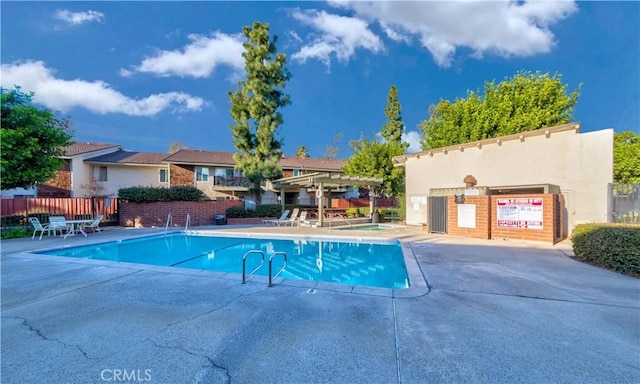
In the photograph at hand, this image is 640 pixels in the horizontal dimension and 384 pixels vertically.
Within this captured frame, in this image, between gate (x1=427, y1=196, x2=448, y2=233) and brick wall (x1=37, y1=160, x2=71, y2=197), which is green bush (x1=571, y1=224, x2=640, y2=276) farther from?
brick wall (x1=37, y1=160, x2=71, y2=197)

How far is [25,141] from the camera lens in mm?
10062

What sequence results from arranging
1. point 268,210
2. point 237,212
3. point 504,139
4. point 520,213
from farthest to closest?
point 268,210, point 237,212, point 504,139, point 520,213

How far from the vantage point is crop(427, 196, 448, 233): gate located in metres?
11.5

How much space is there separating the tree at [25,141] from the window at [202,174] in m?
14.0

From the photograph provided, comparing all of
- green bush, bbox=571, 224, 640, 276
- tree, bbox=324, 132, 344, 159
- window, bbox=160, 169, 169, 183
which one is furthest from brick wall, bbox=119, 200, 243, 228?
tree, bbox=324, 132, 344, 159

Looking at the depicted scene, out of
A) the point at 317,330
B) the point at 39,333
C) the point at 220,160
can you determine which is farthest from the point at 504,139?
the point at 220,160

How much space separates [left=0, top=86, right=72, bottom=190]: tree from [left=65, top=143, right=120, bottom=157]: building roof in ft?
44.8

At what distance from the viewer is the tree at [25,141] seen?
385 inches

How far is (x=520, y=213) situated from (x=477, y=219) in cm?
138

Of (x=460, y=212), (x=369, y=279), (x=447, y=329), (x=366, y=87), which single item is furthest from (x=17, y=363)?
(x=366, y=87)

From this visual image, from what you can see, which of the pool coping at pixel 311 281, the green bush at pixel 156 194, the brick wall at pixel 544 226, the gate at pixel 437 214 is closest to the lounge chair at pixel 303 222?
the green bush at pixel 156 194

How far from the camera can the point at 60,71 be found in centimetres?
1608

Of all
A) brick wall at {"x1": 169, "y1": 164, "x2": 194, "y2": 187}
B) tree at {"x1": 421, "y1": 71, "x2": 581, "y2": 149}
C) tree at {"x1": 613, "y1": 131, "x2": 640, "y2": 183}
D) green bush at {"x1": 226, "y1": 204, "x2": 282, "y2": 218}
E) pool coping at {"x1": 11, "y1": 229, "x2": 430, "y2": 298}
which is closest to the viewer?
pool coping at {"x1": 11, "y1": 229, "x2": 430, "y2": 298}

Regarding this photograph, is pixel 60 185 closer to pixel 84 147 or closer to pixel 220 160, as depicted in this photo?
pixel 84 147
